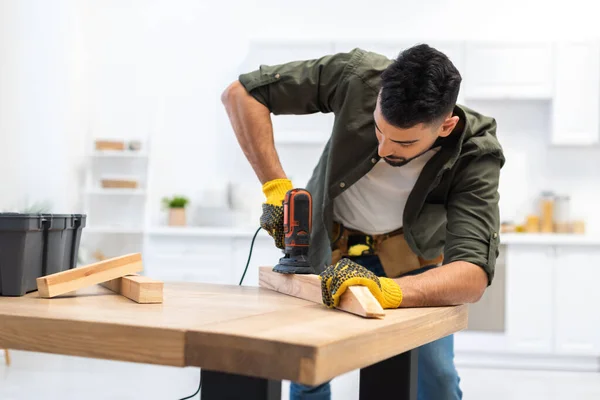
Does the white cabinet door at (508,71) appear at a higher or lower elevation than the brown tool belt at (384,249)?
higher

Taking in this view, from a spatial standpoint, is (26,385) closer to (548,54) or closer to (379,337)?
(379,337)

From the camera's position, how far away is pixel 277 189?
1.81 metres

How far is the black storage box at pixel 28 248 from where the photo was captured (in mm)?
1375

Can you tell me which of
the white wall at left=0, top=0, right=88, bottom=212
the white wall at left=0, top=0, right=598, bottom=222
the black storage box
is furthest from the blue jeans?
the white wall at left=0, top=0, right=598, bottom=222

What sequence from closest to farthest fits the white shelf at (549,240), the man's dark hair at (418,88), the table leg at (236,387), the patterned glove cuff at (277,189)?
the table leg at (236,387) → the man's dark hair at (418,88) → the patterned glove cuff at (277,189) → the white shelf at (549,240)

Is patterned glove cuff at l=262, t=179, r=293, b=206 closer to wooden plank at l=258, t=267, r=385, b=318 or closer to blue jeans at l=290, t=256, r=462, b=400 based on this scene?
wooden plank at l=258, t=267, r=385, b=318

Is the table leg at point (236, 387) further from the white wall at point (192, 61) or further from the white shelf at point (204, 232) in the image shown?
the white wall at point (192, 61)

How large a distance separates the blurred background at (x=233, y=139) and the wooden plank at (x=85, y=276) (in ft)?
7.83

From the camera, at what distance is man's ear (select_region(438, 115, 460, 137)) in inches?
66.2

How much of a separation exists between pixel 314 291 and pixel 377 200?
618 millimetres

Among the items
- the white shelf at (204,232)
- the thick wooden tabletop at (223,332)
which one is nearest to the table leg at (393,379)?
the thick wooden tabletop at (223,332)

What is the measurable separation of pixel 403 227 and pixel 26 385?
236 cm

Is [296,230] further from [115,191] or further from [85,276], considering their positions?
[115,191]

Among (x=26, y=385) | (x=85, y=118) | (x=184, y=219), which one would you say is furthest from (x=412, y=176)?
(x=85, y=118)
